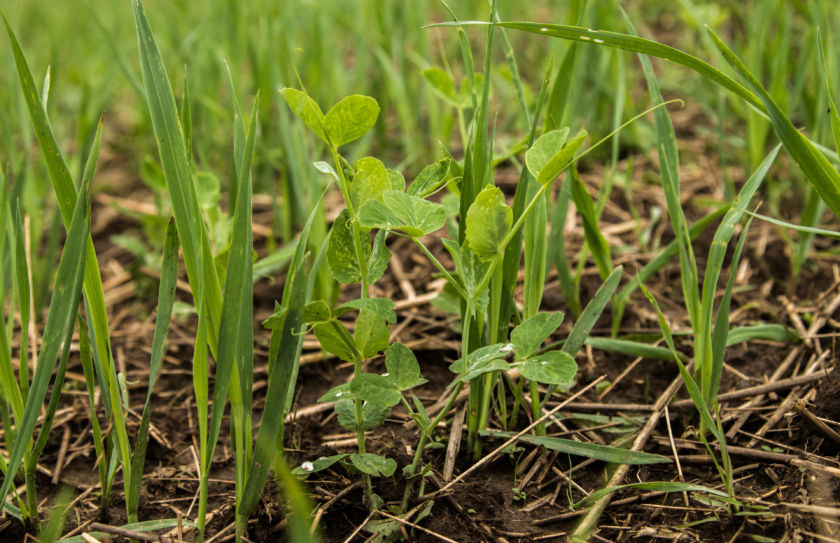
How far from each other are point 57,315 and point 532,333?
569 millimetres

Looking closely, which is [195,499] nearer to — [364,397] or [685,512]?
[364,397]

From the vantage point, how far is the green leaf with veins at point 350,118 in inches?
29.5

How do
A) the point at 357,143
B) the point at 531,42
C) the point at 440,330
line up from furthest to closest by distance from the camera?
the point at 531,42
the point at 357,143
the point at 440,330

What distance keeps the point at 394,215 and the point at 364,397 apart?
21 cm

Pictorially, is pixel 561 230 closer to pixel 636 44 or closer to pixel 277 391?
pixel 636 44

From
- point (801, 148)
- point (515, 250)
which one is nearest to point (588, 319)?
point (515, 250)

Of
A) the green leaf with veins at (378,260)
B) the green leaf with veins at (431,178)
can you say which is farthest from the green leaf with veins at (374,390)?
the green leaf with veins at (431,178)

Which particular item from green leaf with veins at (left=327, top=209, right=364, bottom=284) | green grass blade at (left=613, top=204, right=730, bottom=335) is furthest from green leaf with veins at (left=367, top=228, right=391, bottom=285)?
green grass blade at (left=613, top=204, right=730, bottom=335)

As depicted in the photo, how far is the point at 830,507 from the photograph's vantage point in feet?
2.46

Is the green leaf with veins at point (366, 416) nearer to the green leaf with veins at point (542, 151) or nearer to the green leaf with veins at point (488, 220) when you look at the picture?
the green leaf with veins at point (488, 220)

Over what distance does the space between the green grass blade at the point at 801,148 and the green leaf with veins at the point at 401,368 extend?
0.56m

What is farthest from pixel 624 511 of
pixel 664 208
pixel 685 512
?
pixel 664 208

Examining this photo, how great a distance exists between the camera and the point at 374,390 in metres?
0.77

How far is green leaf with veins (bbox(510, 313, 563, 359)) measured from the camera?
79cm
